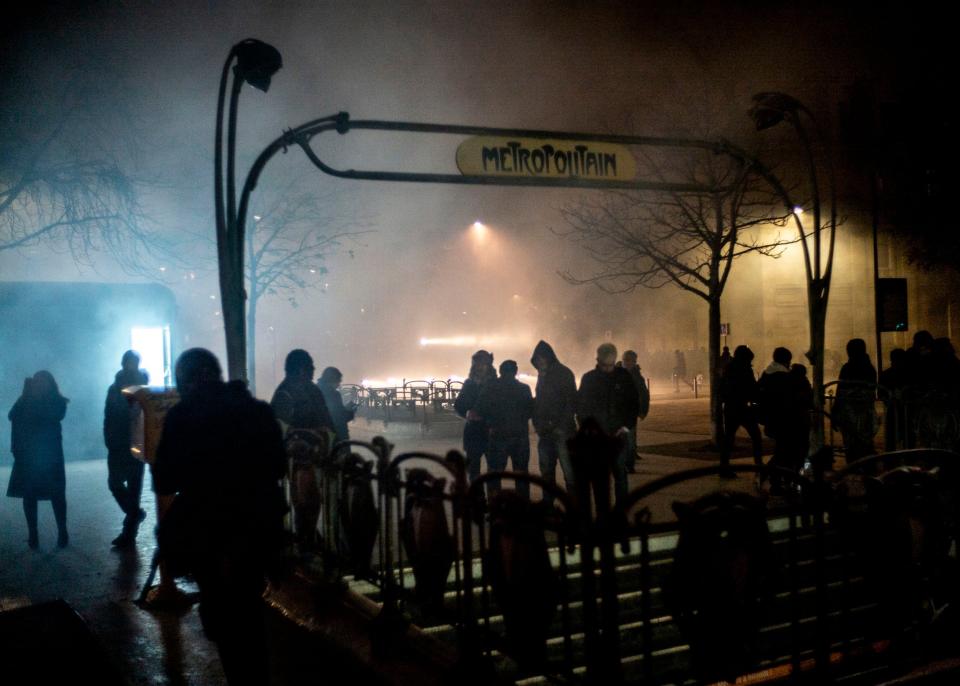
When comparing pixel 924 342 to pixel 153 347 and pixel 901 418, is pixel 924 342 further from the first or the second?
pixel 153 347

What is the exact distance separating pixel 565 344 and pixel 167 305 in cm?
3705

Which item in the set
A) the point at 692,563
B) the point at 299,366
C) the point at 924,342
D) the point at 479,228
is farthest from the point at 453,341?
the point at 692,563

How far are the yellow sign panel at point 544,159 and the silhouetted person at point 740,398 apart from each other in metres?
4.10

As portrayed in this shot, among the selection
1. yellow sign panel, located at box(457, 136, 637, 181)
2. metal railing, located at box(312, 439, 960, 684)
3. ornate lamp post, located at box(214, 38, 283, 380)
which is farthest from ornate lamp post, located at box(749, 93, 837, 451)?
ornate lamp post, located at box(214, 38, 283, 380)

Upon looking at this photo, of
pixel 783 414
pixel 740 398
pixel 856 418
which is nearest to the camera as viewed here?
pixel 783 414

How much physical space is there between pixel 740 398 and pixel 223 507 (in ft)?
28.0

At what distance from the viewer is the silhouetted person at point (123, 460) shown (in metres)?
8.16

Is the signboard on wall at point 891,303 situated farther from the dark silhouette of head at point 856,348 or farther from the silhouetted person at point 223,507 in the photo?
the silhouetted person at point 223,507

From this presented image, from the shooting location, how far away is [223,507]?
150 inches

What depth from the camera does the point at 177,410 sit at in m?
3.84

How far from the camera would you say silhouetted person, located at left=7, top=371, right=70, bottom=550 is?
8141mm

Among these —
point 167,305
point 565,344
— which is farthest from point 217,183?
point 565,344

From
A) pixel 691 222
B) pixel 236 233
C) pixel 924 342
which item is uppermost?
pixel 691 222

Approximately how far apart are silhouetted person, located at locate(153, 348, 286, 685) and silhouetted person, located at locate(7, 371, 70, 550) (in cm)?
524
